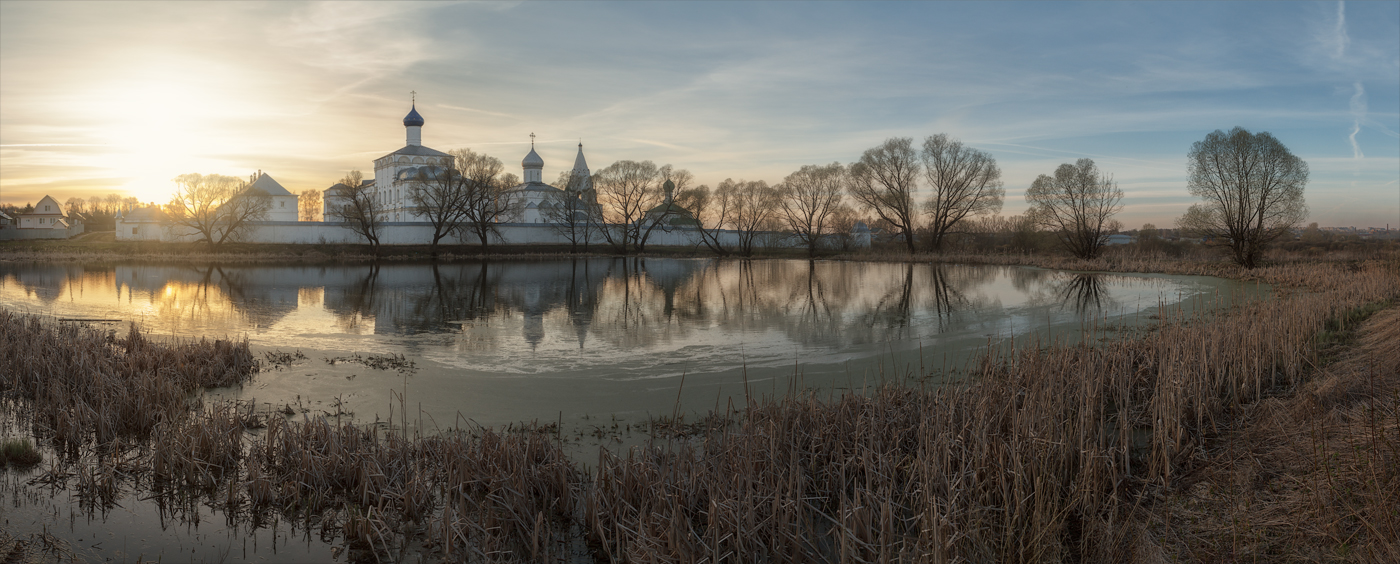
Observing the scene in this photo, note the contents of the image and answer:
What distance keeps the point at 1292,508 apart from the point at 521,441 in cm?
439

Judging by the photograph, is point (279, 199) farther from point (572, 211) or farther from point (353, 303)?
point (353, 303)

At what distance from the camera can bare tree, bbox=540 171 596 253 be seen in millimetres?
54000

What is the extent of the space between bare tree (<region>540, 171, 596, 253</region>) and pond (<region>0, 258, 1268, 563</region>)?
29.9 meters

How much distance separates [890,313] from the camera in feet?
48.8

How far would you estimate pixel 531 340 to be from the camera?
35.9 feet

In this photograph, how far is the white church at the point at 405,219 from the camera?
49625mm

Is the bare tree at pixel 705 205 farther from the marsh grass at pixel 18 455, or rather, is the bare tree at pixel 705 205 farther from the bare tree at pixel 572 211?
the marsh grass at pixel 18 455

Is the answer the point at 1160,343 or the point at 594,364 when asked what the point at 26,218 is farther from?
the point at 1160,343

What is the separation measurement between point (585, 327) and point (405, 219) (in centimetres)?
5333

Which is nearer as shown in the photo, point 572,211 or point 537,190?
point 572,211

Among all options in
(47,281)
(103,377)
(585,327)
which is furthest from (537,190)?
(103,377)

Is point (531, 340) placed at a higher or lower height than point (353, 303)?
lower

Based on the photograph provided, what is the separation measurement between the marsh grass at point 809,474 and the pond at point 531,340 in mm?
347

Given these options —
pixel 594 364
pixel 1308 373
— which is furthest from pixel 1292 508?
pixel 594 364
